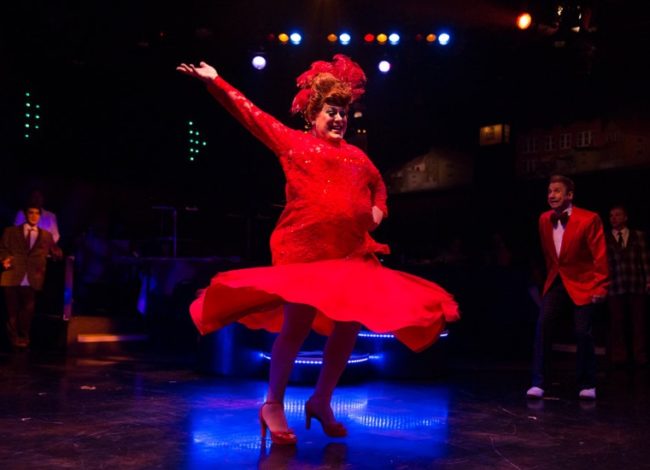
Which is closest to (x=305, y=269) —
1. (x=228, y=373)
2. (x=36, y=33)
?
(x=228, y=373)

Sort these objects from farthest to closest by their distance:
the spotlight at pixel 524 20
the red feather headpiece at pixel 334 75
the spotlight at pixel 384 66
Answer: the spotlight at pixel 384 66 < the spotlight at pixel 524 20 < the red feather headpiece at pixel 334 75

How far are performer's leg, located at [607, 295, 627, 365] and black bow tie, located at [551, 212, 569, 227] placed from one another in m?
2.74

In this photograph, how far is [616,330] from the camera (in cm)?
693

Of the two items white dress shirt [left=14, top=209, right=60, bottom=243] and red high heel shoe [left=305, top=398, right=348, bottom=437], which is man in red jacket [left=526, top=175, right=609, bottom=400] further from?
white dress shirt [left=14, top=209, right=60, bottom=243]

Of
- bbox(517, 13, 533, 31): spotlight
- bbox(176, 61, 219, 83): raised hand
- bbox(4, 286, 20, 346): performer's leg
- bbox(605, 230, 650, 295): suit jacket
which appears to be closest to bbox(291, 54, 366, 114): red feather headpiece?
bbox(176, 61, 219, 83): raised hand

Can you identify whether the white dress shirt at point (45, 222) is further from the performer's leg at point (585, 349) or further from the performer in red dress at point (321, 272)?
the performer's leg at point (585, 349)

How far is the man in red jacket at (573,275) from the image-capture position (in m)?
4.53

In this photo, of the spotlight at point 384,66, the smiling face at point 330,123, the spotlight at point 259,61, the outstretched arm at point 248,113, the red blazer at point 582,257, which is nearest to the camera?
the outstretched arm at point 248,113

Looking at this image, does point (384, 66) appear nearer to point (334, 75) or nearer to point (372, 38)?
point (372, 38)

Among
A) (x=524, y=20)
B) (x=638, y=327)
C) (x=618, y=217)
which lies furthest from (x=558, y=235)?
(x=524, y=20)

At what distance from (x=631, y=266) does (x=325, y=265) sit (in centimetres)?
511

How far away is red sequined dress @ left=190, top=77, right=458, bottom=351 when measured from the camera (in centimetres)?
273

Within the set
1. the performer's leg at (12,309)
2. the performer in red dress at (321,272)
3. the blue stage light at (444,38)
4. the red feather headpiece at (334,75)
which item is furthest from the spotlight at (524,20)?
the performer's leg at (12,309)

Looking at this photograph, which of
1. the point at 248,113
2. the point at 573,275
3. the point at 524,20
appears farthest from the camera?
the point at 524,20
